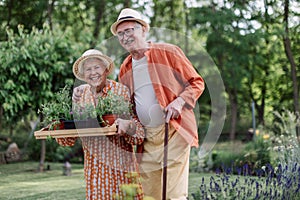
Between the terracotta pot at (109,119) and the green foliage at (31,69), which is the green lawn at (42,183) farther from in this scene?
the terracotta pot at (109,119)

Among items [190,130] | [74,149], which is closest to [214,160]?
[74,149]

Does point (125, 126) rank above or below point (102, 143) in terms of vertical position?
above

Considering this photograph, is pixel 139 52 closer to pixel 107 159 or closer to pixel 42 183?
pixel 107 159

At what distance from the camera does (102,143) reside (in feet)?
10.1

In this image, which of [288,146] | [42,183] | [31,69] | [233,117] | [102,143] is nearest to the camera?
[102,143]

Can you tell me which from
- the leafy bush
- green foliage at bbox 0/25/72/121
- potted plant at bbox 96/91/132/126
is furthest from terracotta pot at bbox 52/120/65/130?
green foliage at bbox 0/25/72/121

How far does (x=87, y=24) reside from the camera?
51.5 feet

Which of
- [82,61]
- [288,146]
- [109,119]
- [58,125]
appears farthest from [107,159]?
[288,146]

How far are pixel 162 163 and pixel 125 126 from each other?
1.63 feet

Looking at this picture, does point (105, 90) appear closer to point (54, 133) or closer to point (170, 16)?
point (54, 133)

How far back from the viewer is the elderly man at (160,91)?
3.12 m

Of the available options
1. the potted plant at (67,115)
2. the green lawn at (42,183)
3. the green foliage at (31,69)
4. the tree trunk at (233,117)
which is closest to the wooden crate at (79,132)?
the potted plant at (67,115)

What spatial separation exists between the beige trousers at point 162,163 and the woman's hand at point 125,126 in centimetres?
21

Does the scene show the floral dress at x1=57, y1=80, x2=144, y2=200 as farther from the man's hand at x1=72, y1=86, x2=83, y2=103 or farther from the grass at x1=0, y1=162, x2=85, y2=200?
the grass at x1=0, y1=162, x2=85, y2=200
